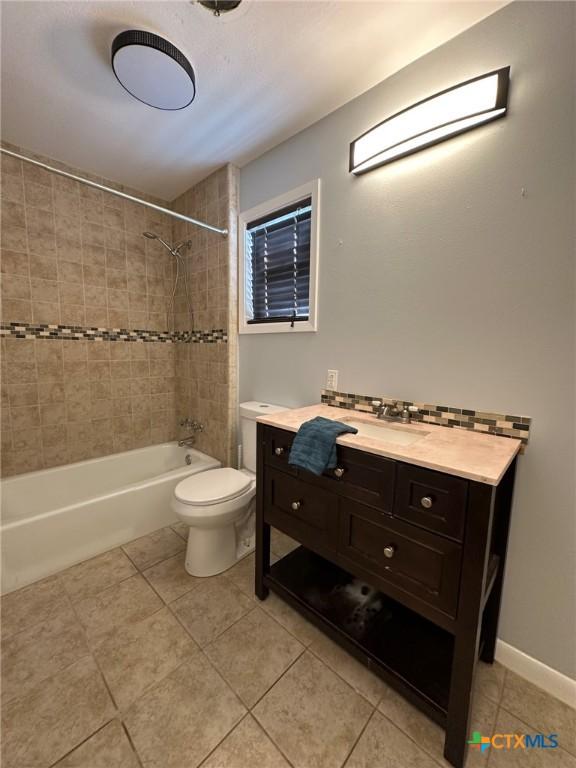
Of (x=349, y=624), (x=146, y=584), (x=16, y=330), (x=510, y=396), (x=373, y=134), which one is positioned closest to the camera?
(x=510, y=396)

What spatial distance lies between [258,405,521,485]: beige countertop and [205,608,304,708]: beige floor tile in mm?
910

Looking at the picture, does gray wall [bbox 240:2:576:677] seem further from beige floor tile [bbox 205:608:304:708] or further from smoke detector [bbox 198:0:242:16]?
beige floor tile [bbox 205:608:304:708]

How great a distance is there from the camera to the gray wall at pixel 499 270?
101 cm

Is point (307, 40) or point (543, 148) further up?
point (307, 40)

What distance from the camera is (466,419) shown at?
1.21m

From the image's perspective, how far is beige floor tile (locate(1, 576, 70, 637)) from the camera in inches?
52.4

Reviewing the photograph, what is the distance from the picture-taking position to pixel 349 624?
4.04 feet

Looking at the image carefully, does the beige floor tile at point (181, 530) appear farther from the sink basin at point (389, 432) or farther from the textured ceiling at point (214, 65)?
the textured ceiling at point (214, 65)

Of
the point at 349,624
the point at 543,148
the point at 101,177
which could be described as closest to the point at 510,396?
the point at 543,148

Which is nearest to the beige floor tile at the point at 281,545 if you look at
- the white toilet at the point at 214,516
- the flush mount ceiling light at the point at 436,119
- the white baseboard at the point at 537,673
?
the white toilet at the point at 214,516

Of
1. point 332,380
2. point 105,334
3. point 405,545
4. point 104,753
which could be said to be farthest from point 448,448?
point 105,334

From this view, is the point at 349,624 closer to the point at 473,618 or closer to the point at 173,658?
the point at 473,618

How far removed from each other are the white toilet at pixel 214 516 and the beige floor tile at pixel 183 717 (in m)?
0.51

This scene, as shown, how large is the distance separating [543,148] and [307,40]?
1000 millimetres
